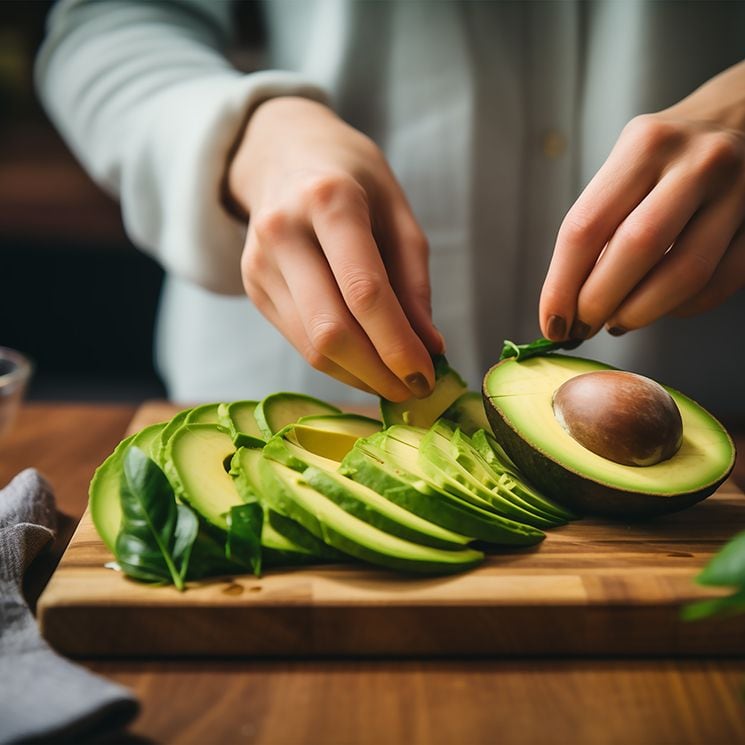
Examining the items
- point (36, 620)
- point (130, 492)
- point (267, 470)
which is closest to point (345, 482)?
point (267, 470)

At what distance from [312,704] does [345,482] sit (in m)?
0.28

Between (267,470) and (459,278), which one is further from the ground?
(267,470)

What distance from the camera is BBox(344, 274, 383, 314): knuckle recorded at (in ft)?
3.96

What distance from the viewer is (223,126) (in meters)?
A: 1.63

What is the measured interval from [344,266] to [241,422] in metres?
0.27

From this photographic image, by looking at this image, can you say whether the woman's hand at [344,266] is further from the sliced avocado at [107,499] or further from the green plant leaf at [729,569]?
the green plant leaf at [729,569]

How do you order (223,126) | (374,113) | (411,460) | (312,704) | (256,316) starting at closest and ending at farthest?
(312,704) < (411,460) < (223,126) < (374,113) < (256,316)

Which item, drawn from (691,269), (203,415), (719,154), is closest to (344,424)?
(203,415)

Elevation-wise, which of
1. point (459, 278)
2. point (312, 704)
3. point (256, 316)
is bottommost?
point (256, 316)

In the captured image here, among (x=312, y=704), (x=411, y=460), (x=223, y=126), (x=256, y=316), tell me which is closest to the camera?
(x=312, y=704)

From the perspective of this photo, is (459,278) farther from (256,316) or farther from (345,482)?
(345,482)

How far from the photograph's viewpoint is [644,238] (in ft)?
4.01

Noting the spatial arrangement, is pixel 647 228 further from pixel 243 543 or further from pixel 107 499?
pixel 107 499

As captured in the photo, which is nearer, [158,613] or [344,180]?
[158,613]
